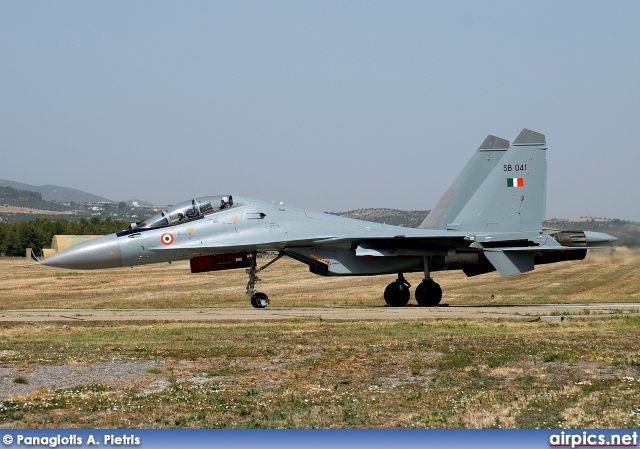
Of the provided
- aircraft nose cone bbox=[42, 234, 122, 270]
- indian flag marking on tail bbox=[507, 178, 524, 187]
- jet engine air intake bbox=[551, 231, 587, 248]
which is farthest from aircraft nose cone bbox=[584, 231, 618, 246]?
aircraft nose cone bbox=[42, 234, 122, 270]

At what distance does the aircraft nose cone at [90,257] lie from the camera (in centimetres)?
2325

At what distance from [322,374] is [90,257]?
1304 centimetres

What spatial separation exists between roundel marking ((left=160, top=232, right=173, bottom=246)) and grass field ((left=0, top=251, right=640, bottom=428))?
4086mm

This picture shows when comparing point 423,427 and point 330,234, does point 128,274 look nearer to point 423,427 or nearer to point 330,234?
point 330,234

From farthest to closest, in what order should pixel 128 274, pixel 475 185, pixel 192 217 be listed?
pixel 128 274 < pixel 475 185 < pixel 192 217

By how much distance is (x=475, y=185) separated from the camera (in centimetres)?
2884

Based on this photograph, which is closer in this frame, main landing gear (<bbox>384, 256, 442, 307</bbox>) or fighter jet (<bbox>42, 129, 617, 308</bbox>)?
fighter jet (<bbox>42, 129, 617, 308</bbox>)

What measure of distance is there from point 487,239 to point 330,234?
4.62 m

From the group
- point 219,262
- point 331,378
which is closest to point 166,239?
point 219,262

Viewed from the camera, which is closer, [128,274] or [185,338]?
[185,338]

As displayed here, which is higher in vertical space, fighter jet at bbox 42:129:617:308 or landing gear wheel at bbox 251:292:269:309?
fighter jet at bbox 42:129:617:308

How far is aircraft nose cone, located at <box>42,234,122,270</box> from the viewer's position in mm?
23250

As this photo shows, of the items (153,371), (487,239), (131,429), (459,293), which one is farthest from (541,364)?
(459,293)

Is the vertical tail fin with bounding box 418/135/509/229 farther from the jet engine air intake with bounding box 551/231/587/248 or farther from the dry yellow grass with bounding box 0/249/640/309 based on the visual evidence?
the jet engine air intake with bounding box 551/231/587/248
